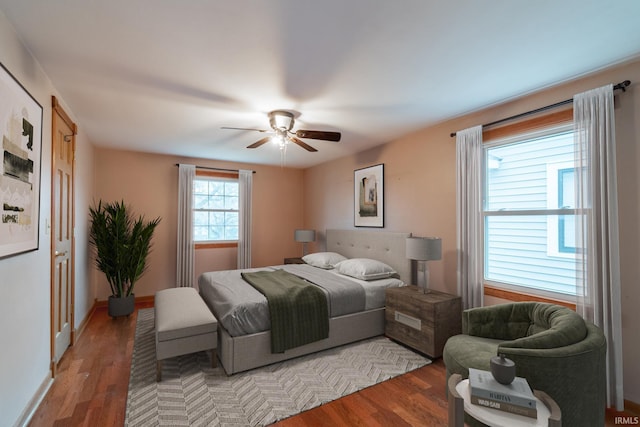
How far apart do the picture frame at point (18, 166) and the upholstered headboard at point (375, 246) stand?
354 cm

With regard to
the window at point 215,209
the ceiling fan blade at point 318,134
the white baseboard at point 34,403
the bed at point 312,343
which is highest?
the ceiling fan blade at point 318,134

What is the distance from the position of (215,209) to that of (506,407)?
5.20m

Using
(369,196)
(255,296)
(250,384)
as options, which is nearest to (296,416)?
(250,384)

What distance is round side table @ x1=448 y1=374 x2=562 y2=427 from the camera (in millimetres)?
1280

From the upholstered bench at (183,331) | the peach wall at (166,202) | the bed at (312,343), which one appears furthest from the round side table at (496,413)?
the peach wall at (166,202)

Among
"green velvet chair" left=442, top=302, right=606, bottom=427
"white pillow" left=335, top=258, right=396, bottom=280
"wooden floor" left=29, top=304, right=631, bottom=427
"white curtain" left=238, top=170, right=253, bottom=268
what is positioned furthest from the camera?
"white curtain" left=238, top=170, right=253, bottom=268

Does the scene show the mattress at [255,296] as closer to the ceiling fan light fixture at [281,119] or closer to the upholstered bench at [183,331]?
the upholstered bench at [183,331]

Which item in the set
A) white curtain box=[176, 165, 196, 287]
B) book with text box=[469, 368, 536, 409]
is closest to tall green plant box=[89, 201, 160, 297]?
white curtain box=[176, 165, 196, 287]

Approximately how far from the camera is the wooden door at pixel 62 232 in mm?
2498

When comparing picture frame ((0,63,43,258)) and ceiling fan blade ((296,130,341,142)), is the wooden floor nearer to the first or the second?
picture frame ((0,63,43,258))

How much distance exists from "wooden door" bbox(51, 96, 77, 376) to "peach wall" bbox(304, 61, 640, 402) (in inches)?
147

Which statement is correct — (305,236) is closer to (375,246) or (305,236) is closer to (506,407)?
(375,246)

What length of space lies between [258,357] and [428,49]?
2872 mm

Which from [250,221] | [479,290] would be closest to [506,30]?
[479,290]
